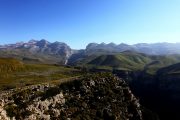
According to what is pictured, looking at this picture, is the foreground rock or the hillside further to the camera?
the hillside

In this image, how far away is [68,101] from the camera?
68.2 meters

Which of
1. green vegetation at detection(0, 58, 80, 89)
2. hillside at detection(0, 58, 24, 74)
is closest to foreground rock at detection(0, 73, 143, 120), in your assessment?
green vegetation at detection(0, 58, 80, 89)

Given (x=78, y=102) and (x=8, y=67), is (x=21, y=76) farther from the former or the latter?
(x=78, y=102)

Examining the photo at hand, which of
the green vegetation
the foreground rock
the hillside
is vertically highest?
the hillside

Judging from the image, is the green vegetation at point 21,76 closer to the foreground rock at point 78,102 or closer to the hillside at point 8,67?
the hillside at point 8,67

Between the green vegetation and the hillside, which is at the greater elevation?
the hillside

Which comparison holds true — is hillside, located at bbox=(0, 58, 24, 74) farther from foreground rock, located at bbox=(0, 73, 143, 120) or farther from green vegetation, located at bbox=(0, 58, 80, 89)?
foreground rock, located at bbox=(0, 73, 143, 120)

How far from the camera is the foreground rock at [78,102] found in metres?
55.4

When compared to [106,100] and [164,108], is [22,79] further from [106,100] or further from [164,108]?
[164,108]

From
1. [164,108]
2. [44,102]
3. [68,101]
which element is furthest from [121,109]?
[164,108]

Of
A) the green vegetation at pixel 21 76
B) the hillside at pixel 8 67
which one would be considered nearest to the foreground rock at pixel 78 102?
the green vegetation at pixel 21 76

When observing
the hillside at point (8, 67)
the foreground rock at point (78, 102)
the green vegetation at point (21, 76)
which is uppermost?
the hillside at point (8, 67)

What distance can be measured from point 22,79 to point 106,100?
80.4 feet

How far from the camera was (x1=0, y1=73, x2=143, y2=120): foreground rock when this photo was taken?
55.4 meters
